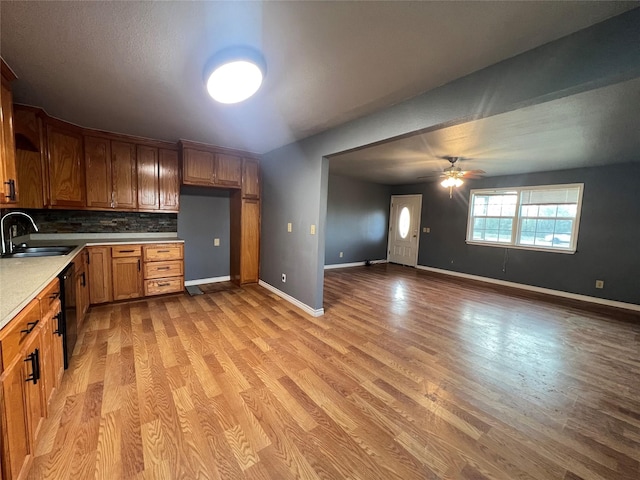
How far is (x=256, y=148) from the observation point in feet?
13.2

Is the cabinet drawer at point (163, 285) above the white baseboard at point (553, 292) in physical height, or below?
above

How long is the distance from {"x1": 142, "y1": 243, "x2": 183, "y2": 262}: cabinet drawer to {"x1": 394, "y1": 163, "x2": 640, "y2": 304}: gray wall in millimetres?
5931

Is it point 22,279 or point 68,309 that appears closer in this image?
point 22,279

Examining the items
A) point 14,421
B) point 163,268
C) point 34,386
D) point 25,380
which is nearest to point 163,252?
point 163,268

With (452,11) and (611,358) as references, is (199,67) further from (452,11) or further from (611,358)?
(611,358)

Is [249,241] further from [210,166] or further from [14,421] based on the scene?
[14,421]

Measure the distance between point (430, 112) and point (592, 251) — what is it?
15.3ft

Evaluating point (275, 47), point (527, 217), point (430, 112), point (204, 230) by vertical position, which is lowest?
point (204, 230)

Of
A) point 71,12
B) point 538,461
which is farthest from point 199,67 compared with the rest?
point 538,461

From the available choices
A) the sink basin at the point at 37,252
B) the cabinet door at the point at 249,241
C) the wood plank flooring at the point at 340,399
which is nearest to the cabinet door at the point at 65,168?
the sink basin at the point at 37,252

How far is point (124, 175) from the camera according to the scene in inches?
140

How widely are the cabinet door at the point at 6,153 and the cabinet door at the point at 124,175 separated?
1.62 metres

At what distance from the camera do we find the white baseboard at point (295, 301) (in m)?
3.39

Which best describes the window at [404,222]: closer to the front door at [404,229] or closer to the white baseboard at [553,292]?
the front door at [404,229]
